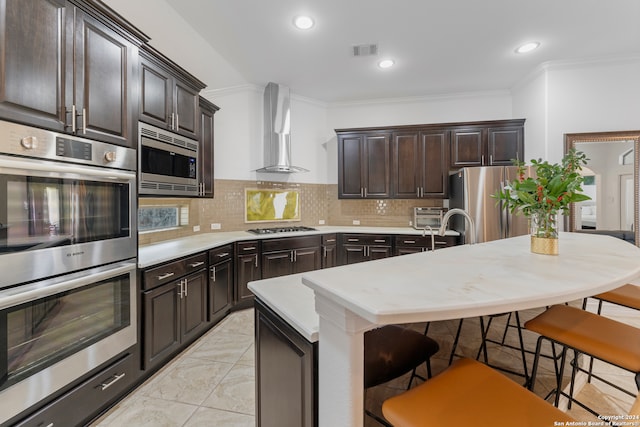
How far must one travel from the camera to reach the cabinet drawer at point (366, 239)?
3.95m

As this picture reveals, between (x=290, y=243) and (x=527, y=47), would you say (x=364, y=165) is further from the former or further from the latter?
(x=527, y=47)

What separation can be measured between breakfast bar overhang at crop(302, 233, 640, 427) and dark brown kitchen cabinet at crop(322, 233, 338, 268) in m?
2.85

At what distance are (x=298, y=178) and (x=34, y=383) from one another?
3598 millimetres

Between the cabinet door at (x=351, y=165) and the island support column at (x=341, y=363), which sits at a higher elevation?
the cabinet door at (x=351, y=165)

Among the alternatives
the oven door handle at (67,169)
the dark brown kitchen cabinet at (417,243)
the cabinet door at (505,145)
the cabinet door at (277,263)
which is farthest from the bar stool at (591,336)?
the cabinet door at (505,145)

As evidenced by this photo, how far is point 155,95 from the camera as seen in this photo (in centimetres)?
223

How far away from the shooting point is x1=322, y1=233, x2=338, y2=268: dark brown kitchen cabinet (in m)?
3.97

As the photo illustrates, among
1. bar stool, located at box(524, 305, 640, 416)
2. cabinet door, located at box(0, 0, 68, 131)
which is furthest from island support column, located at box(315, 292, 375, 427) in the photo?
cabinet door, located at box(0, 0, 68, 131)

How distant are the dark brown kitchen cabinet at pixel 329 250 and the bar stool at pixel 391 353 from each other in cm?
263

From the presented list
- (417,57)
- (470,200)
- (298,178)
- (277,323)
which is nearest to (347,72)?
(417,57)

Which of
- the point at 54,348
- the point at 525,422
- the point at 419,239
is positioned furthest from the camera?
the point at 419,239

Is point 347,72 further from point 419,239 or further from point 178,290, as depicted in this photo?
point 178,290

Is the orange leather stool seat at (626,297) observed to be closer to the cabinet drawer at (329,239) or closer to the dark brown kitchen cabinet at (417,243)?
the dark brown kitchen cabinet at (417,243)

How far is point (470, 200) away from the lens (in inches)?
141
